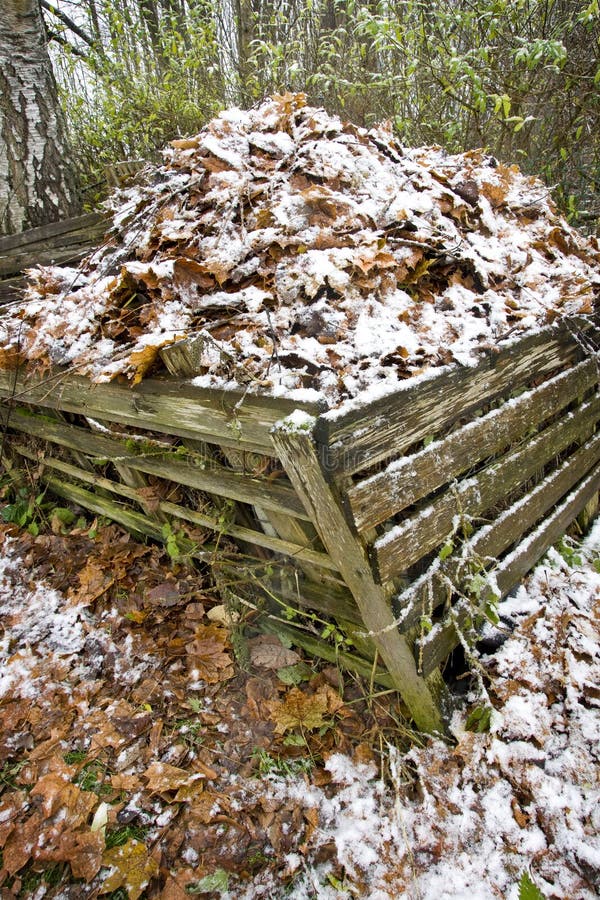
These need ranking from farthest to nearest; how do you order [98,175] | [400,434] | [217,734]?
[98,175] < [217,734] < [400,434]

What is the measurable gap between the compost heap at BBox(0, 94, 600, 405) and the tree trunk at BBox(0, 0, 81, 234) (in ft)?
5.46

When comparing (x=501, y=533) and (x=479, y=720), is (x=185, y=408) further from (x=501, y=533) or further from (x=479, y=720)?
(x=479, y=720)

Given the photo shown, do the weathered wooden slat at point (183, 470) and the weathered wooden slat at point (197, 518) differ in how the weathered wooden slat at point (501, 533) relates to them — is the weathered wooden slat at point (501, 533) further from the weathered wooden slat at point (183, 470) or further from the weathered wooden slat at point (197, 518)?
the weathered wooden slat at point (183, 470)

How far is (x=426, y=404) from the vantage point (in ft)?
5.44

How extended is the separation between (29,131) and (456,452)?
4557 mm

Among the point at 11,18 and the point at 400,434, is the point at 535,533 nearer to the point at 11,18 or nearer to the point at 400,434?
the point at 400,434

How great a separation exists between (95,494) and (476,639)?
2478mm

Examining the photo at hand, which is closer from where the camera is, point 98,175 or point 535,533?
point 535,533

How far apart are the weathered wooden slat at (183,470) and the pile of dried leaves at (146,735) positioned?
0.77 meters

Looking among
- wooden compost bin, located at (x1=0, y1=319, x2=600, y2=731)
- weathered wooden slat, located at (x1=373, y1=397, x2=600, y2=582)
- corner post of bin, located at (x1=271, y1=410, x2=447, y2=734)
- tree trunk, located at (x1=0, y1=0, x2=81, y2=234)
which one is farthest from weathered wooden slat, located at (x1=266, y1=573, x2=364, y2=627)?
tree trunk, located at (x1=0, y1=0, x2=81, y2=234)

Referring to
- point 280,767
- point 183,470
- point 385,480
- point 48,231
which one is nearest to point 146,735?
point 280,767

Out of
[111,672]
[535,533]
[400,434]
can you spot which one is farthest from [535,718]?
[111,672]

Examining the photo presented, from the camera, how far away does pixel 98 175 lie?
18.1ft

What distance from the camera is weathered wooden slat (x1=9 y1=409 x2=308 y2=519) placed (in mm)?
1795
